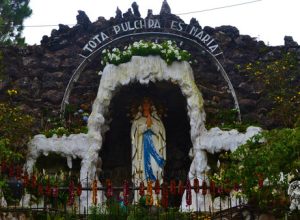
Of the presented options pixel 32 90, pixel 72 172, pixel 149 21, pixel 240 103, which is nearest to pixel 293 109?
pixel 240 103

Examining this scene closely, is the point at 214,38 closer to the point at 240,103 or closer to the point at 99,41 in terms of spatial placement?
the point at 240,103

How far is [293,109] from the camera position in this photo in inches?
619

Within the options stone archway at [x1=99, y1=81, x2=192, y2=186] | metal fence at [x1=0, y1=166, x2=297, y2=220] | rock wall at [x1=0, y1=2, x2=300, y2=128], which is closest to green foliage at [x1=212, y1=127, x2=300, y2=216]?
metal fence at [x1=0, y1=166, x2=297, y2=220]

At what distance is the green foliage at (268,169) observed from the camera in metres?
9.35

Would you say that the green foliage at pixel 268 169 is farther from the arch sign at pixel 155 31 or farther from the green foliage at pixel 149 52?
the arch sign at pixel 155 31

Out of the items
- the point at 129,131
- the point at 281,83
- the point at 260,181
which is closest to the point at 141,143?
the point at 129,131

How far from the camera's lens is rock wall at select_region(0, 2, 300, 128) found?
16.8 metres

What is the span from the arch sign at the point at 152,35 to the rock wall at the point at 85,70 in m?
0.27

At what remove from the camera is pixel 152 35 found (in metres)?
16.9

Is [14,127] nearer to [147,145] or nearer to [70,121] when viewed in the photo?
[70,121]

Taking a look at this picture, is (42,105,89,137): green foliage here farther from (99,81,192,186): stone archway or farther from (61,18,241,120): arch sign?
(99,81,192,186): stone archway

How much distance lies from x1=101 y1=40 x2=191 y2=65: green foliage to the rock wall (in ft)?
5.49

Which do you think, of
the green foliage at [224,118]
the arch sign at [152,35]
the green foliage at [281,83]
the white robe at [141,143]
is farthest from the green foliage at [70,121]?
the green foliage at [281,83]

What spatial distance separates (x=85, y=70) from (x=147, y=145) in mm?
3079
